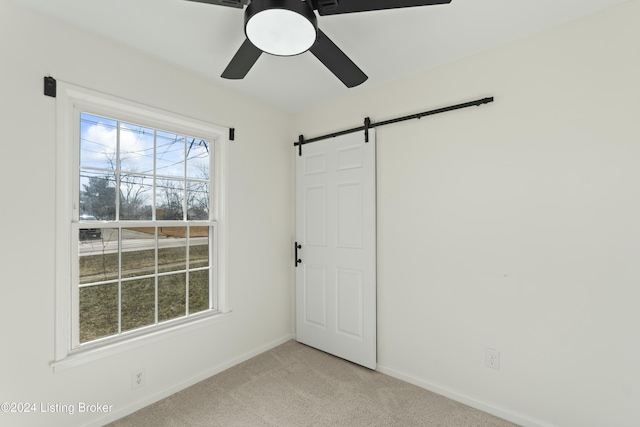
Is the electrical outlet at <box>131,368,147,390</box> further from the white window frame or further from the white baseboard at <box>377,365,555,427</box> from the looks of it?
the white baseboard at <box>377,365,555,427</box>

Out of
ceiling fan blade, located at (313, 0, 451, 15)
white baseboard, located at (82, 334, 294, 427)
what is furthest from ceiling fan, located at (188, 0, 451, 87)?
white baseboard, located at (82, 334, 294, 427)

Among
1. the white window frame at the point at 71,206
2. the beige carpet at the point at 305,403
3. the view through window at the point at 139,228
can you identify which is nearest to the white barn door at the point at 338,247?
the beige carpet at the point at 305,403

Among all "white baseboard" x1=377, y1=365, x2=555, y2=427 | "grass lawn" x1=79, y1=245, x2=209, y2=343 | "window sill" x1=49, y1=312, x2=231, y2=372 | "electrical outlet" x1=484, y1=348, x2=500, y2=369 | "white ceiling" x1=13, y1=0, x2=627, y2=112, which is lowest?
"white baseboard" x1=377, y1=365, x2=555, y2=427

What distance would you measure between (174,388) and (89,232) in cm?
137

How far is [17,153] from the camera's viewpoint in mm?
1659

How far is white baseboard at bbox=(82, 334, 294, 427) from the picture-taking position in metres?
1.94

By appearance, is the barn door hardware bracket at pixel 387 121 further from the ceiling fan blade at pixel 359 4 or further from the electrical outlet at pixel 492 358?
the electrical outlet at pixel 492 358

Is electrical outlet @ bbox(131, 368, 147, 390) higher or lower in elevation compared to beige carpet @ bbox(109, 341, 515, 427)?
higher

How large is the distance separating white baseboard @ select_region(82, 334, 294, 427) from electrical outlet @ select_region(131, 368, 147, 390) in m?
0.11

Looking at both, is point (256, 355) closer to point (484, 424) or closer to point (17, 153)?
point (484, 424)

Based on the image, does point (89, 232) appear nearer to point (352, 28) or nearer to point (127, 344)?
point (127, 344)

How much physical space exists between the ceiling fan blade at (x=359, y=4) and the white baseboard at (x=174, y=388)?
2.74 meters

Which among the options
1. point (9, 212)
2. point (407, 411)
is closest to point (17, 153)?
point (9, 212)

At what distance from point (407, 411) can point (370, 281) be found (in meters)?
1.00
